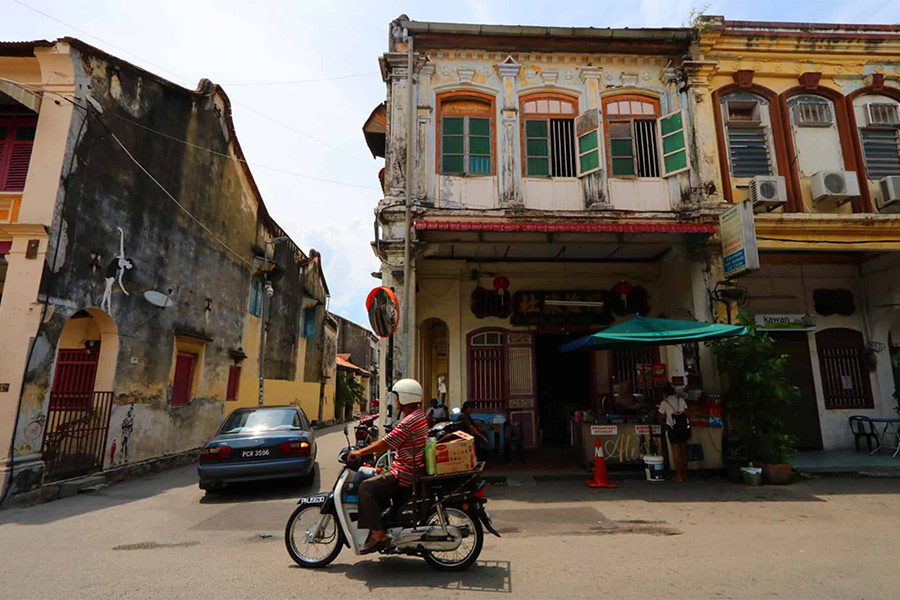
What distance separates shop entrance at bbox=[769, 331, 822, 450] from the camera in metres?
11.6

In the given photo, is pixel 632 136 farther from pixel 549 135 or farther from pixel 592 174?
pixel 549 135

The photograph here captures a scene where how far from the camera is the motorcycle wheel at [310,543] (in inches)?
184

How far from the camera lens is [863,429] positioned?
1128 cm

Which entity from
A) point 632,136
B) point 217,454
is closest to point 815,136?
point 632,136

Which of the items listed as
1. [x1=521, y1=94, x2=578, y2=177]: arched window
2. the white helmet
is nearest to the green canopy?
[x1=521, y1=94, x2=578, y2=177]: arched window

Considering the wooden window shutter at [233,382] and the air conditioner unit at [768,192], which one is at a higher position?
the air conditioner unit at [768,192]

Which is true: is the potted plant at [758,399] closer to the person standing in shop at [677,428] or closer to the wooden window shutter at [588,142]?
the person standing in shop at [677,428]

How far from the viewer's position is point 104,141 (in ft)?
33.1

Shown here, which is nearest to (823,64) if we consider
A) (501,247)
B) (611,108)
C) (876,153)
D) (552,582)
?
(876,153)

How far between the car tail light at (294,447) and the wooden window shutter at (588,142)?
7787 millimetres

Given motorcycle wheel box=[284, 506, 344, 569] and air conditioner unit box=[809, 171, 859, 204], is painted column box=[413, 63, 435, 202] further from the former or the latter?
air conditioner unit box=[809, 171, 859, 204]

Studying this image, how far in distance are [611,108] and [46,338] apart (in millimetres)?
12042

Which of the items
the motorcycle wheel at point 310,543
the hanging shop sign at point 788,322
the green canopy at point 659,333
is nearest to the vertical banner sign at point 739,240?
the green canopy at point 659,333

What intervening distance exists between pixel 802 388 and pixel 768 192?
4958mm
